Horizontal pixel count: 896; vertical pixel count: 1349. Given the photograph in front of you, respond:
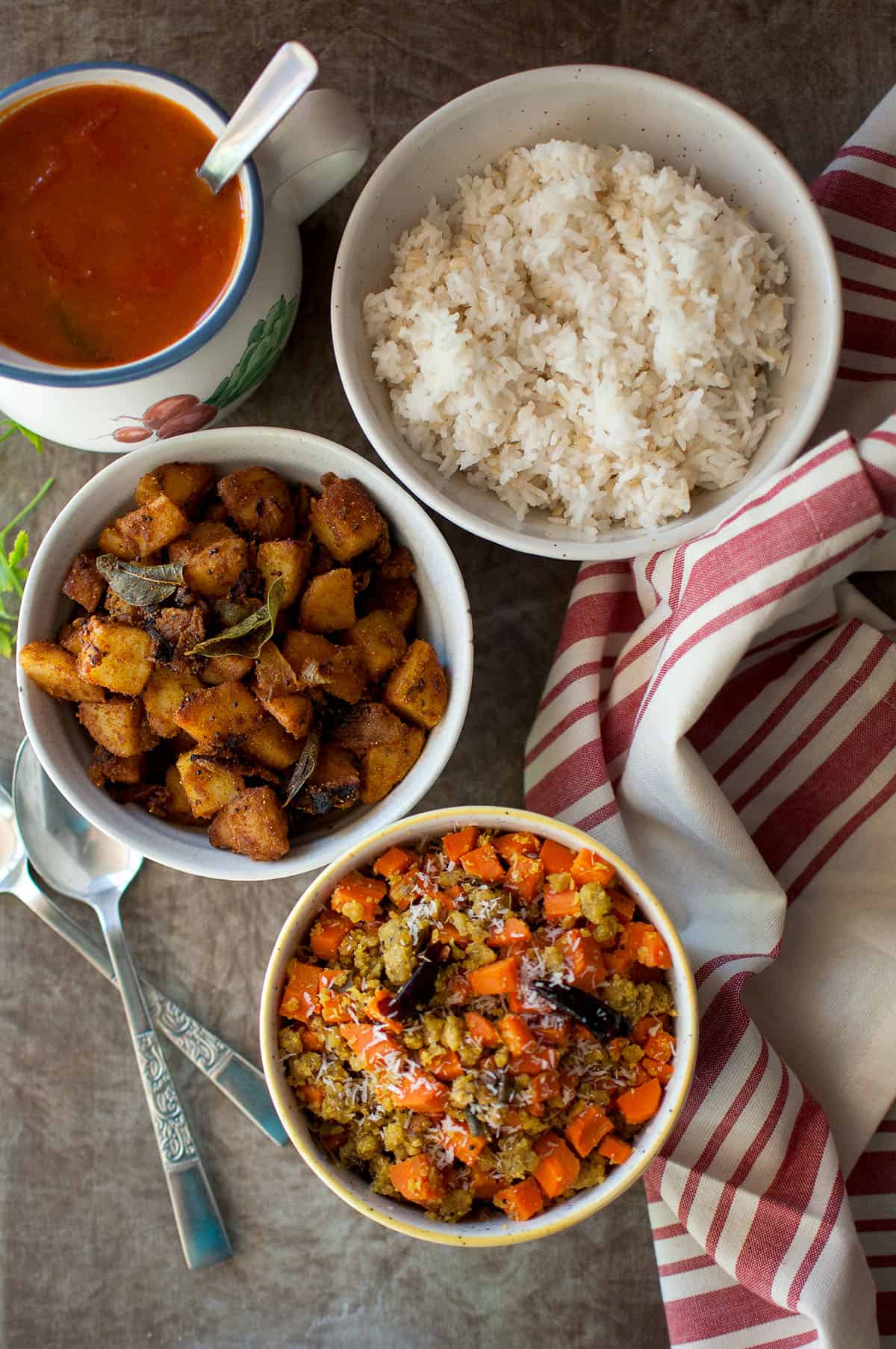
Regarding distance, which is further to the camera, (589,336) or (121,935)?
(121,935)

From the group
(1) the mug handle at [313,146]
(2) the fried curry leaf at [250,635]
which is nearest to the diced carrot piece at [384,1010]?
(2) the fried curry leaf at [250,635]

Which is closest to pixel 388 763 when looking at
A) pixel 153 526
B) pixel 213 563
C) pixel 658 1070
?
pixel 213 563

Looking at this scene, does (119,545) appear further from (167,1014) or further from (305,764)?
(167,1014)

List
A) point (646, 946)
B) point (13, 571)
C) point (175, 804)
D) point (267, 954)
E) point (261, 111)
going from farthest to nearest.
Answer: point (267, 954)
point (13, 571)
point (175, 804)
point (646, 946)
point (261, 111)

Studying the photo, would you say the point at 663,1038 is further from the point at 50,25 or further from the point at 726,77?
the point at 50,25

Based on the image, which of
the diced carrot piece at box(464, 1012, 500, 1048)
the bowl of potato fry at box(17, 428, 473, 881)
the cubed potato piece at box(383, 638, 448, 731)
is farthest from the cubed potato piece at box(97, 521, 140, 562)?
the diced carrot piece at box(464, 1012, 500, 1048)

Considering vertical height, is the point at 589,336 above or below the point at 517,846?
above

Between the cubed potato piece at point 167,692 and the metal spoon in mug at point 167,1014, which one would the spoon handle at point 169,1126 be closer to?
the metal spoon in mug at point 167,1014

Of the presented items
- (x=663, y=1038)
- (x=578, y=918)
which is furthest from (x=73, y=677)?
(x=663, y=1038)
